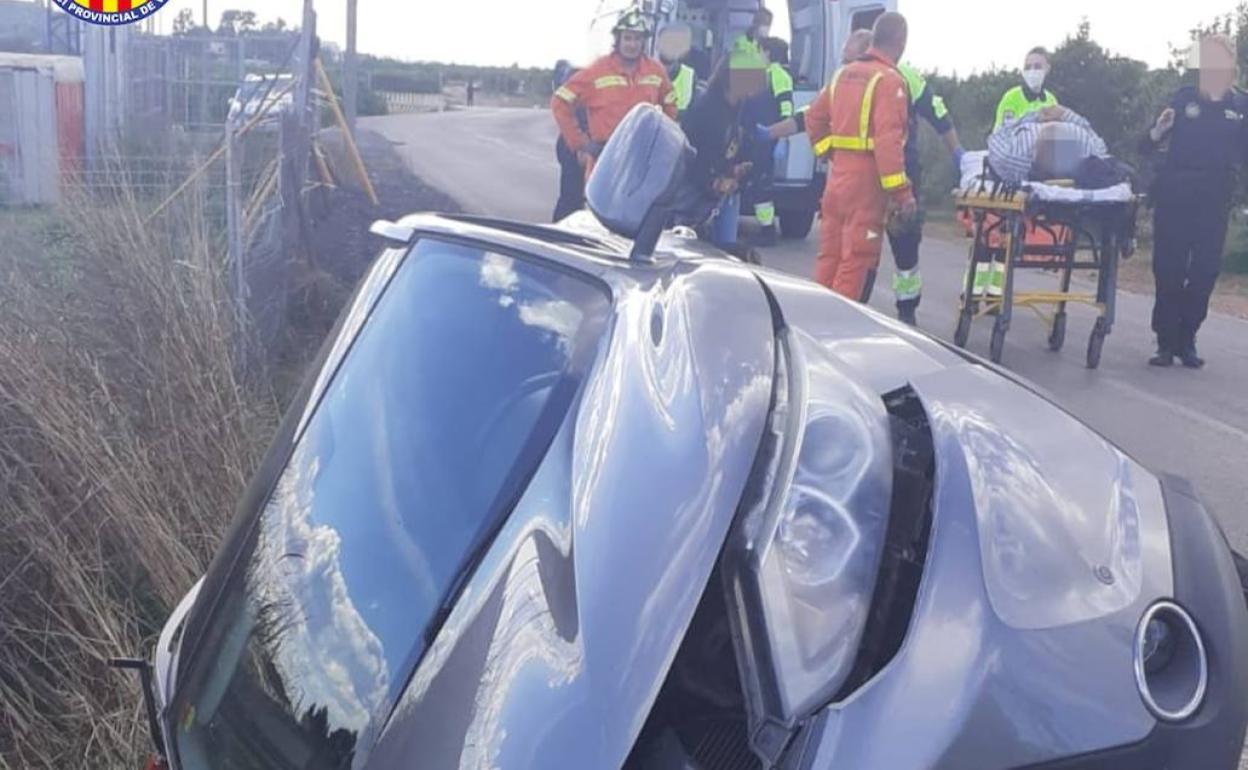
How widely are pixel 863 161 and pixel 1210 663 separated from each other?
258 inches

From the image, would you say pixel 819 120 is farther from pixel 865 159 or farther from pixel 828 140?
pixel 865 159

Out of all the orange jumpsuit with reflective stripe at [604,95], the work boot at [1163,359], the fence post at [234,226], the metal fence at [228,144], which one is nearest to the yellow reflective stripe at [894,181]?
the work boot at [1163,359]

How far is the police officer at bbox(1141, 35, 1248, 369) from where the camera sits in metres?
8.79

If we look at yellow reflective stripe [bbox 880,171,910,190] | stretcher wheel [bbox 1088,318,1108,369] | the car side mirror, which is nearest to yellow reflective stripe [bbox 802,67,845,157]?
yellow reflective stripe [bbox 880,171,910,190]

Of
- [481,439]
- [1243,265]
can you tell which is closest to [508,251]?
[481,439]

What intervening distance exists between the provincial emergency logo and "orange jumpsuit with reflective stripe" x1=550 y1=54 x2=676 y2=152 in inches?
113

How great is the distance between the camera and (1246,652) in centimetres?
201

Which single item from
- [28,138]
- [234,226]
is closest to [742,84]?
[234,226]

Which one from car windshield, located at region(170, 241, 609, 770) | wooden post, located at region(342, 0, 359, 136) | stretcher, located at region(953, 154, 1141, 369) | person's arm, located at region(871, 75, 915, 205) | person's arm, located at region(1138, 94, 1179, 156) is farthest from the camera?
wooden post, located at region(342, 0, 359, 136)

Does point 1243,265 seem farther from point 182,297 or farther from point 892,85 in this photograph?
point 182,297

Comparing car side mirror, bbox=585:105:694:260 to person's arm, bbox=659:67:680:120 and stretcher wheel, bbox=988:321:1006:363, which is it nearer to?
stretcher wheel, bbox=988:321:1006:363

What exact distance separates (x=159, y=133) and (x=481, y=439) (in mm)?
7239

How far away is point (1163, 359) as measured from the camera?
9.10 meters

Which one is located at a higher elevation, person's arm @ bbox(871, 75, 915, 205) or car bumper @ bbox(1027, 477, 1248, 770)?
person's arm @ bbox(871, 75, 915, 205)
